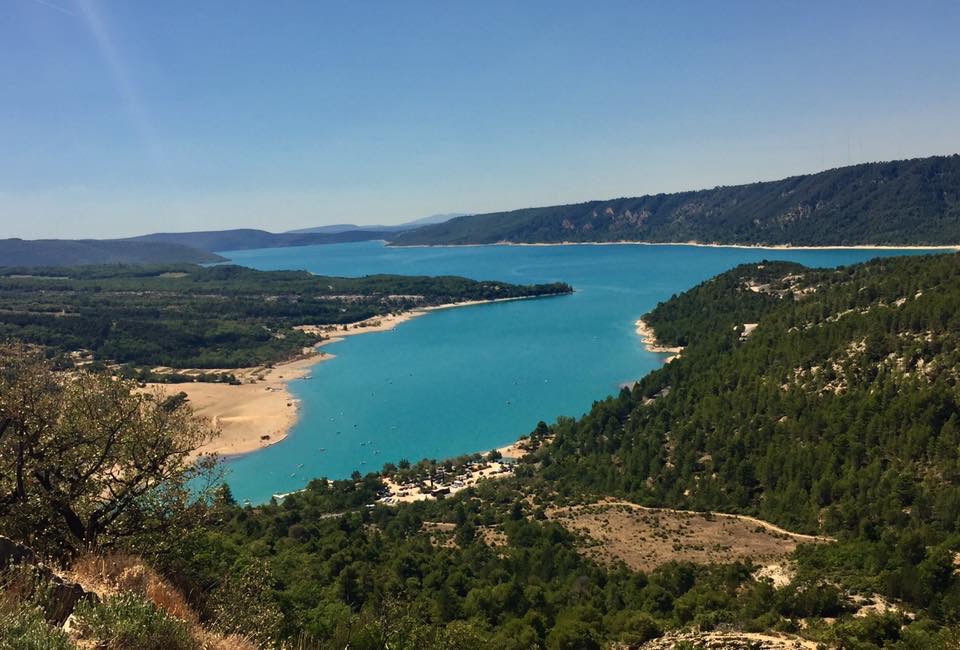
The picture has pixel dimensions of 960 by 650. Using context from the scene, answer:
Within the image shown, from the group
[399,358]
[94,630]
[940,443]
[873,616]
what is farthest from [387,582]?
[399,358]

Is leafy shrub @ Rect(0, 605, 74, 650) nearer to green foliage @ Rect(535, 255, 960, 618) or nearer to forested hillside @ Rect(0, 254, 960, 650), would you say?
forested hillside @ Rect(0, 254, 960, 650)

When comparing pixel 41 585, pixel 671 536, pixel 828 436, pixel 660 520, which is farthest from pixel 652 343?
pixel 41 585

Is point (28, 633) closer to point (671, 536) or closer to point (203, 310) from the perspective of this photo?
point (671, 536)

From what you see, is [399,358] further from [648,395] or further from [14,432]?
[14,432]

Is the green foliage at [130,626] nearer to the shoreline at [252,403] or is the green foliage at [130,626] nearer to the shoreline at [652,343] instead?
the shoreline at [252,403]

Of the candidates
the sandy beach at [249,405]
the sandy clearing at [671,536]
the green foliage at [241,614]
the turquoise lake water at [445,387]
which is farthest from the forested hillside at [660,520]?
the sandy beach at [249,405]

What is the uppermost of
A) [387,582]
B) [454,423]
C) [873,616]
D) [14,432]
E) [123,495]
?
[14,432]

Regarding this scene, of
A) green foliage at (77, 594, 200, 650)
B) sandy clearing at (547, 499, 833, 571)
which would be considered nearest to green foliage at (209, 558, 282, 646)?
green foliage at (77, 594, 200, 650)
